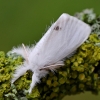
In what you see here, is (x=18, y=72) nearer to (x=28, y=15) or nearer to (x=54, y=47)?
(x=54, y=47)

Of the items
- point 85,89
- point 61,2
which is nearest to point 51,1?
point 61,2

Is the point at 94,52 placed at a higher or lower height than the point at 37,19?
lower

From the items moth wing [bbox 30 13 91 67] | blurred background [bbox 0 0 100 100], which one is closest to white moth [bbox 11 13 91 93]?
moth wing [bbox 30 13 91 67]

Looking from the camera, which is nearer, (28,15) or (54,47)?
(54,47)

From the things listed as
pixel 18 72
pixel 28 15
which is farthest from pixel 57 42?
pixel 28 15

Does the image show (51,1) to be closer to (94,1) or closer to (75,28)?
(94,1)

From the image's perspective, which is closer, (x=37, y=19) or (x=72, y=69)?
(x=72, y=69)

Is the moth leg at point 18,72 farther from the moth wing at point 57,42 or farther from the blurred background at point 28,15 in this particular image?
the blurred background at point 28,15
